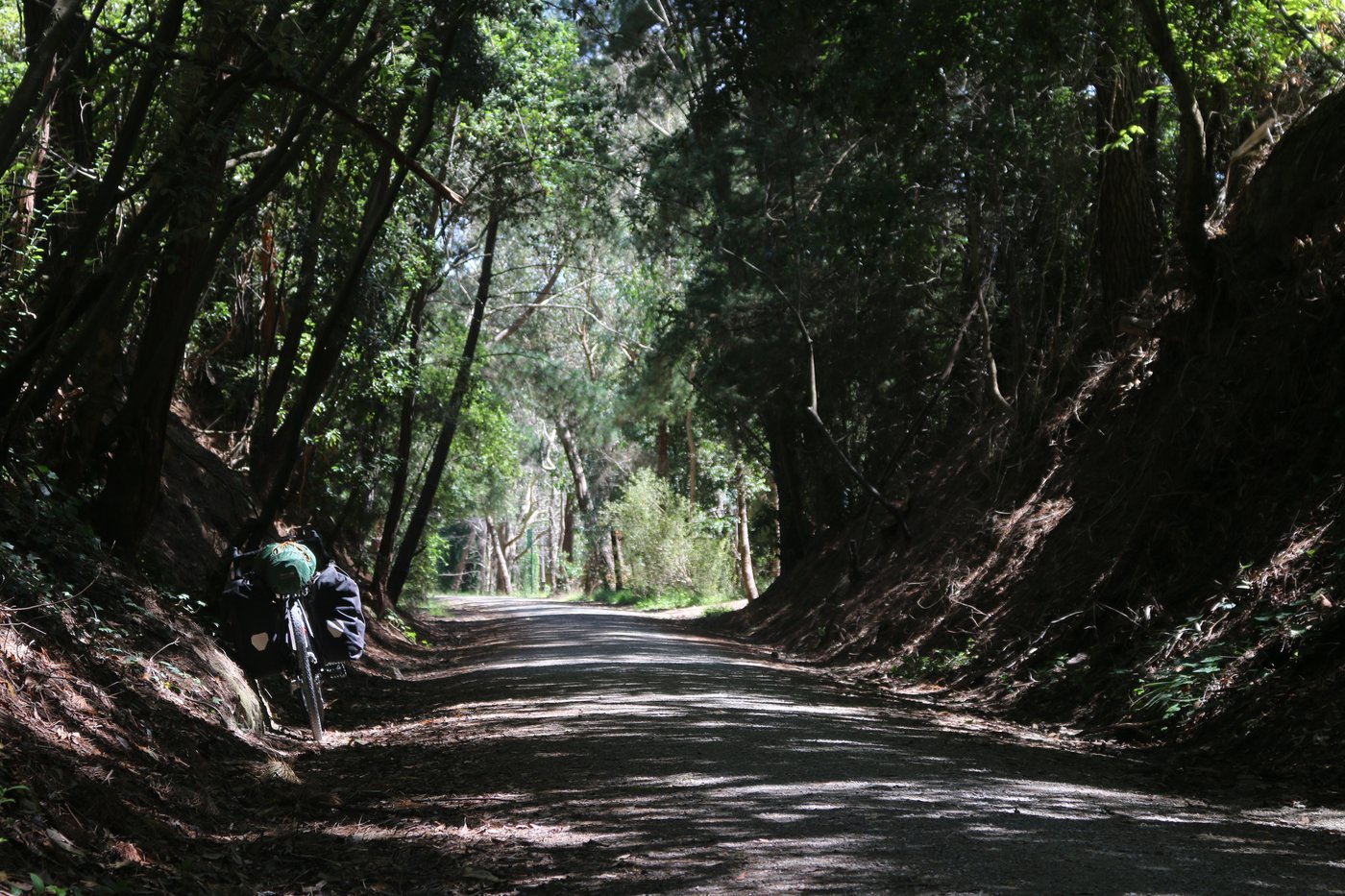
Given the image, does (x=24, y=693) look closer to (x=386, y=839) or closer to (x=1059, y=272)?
(x=386, y=839)

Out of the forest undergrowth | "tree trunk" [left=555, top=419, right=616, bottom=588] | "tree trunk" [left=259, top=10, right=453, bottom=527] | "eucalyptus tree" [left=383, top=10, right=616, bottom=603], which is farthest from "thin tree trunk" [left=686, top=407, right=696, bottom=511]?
"tree trunk" [left=259, top=10, right=453, bottom=527]

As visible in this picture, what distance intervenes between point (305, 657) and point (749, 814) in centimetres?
460

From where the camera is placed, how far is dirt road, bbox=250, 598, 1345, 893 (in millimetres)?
4953

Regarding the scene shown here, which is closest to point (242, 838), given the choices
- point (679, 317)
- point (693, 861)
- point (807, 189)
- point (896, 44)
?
point (693, 861)

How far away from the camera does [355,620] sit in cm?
1005

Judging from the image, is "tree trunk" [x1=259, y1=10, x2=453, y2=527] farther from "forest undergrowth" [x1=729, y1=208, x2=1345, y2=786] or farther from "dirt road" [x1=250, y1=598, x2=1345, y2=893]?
"forest undergrowth" [x1=729, y1=208, x2=1345, y2=786]

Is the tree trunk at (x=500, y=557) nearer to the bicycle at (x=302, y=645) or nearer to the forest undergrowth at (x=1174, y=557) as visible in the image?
the forest undergrowth at (x=1174, y=557)

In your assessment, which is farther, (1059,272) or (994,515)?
(1059,272)

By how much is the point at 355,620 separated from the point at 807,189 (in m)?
13.7

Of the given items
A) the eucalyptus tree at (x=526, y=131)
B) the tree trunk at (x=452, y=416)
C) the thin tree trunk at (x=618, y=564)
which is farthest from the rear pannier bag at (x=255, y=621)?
the thin tree trunk at (x=618, y=564)

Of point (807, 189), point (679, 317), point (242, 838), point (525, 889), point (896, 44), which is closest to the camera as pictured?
point (525, 889)

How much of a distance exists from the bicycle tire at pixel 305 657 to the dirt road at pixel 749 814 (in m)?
0.37

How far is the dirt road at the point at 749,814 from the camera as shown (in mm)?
4953

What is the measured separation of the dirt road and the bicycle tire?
0.37 m
